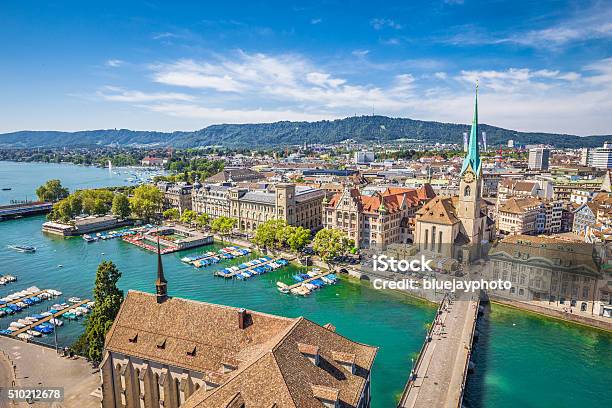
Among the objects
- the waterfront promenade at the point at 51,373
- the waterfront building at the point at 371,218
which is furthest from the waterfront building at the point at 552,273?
the waterfront promenade at the point at 51,373

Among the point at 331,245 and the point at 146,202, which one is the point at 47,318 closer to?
the point at 331,245

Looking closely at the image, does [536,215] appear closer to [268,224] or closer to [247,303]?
[268,224]

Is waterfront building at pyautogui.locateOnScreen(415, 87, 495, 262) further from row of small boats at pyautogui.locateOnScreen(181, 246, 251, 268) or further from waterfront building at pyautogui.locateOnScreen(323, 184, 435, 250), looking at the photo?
row of small boats at pyautogui.locateOnScreen(181, 246, 251, 268)

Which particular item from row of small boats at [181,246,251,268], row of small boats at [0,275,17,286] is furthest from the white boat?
row of small boats at [181,246,251,268]

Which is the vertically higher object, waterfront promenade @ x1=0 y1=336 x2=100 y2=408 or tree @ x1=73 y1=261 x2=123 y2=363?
tree @ x1=73 y1=261 x2=123 y2=363

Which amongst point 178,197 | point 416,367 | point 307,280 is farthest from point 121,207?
point 416,367

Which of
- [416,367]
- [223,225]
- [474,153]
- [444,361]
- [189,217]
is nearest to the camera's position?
[416,367]
